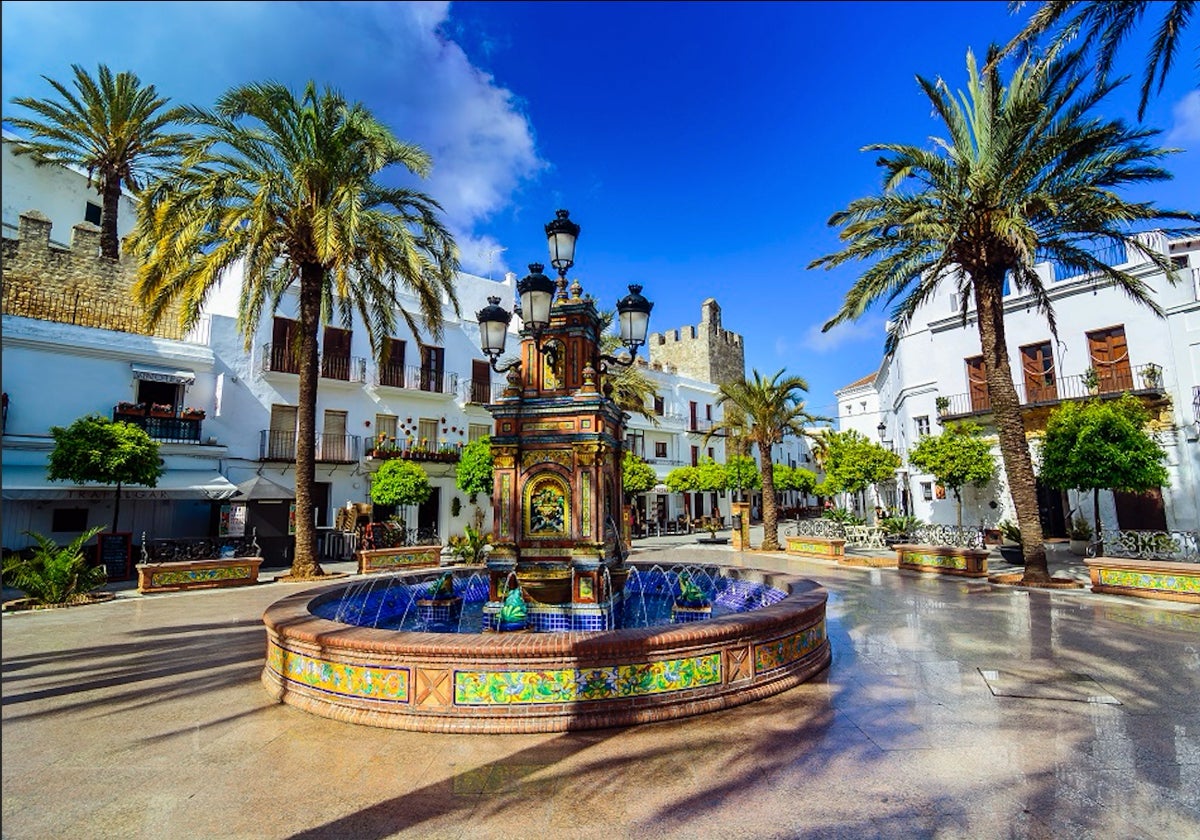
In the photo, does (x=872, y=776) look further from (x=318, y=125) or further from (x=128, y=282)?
(x=128, y=282)

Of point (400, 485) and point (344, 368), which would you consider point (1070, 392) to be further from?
point (344, 368)

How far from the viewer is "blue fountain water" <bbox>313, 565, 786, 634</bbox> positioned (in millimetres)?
9641

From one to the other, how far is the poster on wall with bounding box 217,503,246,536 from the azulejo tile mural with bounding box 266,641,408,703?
1663cm

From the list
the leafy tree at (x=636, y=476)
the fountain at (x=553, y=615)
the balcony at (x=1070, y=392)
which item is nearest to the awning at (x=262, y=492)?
the fountain at (x=553, y=615)

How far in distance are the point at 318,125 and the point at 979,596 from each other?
1753 cm

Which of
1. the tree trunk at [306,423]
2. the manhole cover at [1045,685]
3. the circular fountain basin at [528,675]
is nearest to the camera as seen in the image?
the circular fountain basin at [528,675]

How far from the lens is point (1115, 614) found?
1044cm

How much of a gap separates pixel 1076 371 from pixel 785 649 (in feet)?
71.6

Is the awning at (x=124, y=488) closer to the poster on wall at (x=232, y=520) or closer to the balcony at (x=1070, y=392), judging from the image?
the poster on wall at (x=232, y=520)

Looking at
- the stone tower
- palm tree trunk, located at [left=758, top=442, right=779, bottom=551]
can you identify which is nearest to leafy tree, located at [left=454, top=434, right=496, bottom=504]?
palm tree trunk, located at [left=758, top=442, right=779, bottom=551]

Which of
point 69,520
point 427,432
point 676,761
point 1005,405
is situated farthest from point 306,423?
point 1005,405

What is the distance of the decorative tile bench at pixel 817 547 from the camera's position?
19.7 metres

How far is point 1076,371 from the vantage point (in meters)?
Answer: 22.7

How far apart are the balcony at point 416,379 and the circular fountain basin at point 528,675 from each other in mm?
20855
